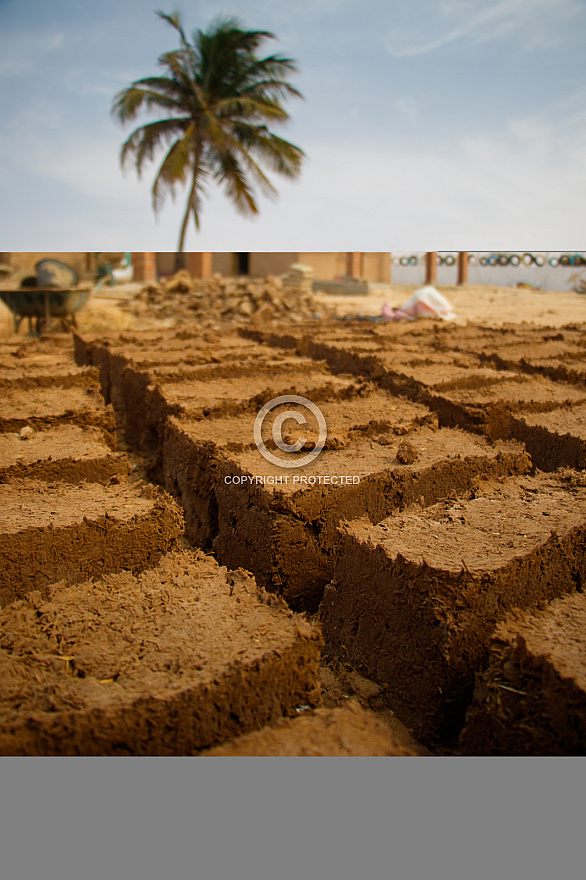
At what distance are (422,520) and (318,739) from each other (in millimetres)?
839

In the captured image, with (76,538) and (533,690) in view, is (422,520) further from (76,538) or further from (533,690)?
(76,538)

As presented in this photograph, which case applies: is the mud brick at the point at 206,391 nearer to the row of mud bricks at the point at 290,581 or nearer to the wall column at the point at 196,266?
the row of mud bricks at the point at 290,581

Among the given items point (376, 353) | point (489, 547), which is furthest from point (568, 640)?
point (376, 353)

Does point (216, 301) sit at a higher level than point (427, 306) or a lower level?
higher

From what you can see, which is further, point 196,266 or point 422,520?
point 196,266

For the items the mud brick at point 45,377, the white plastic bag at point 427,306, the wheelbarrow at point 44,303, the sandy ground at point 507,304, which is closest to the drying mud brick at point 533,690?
the sandy ground at point 507,304

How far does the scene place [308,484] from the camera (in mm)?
2305

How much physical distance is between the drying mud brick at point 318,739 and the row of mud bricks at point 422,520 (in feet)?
0.93

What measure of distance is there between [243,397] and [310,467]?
1.17 m

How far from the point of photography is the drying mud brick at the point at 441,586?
165 cm

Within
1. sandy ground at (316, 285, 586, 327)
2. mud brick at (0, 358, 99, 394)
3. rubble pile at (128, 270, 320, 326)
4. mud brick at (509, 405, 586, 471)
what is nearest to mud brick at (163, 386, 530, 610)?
mud brick at (509, 405, 586, 471)

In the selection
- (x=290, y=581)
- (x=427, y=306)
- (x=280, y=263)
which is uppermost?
(x=280, y=263)

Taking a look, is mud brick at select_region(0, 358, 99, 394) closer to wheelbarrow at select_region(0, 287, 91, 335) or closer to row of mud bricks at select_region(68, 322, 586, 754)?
row of mud bricks at select_region(68, 322, 586, 754)

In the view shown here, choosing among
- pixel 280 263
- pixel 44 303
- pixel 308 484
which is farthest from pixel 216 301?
pixel 308 484
